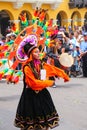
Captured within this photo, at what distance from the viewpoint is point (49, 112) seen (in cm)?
692

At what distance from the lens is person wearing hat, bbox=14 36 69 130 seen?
22.5ft

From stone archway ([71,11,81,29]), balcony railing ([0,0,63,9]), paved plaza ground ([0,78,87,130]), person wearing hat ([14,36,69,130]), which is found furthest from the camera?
stone archway ([71,11,81,29])

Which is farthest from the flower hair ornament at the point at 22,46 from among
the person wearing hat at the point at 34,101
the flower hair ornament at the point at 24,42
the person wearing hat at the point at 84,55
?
the person wearing hat at the point at 84,55

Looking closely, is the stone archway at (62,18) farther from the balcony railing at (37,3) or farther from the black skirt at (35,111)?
the black skirt at (35,111)

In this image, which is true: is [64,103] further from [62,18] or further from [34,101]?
[62,18]

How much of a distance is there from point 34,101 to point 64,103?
12.5 feet

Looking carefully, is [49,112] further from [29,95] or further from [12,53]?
[12,53]

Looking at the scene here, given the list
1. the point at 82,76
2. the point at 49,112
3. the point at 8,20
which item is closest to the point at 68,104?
the point at 49,112

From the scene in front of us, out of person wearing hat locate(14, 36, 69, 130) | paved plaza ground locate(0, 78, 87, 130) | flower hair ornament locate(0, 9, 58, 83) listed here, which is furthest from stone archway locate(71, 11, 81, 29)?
person wearing hat locate(14, 36, 69, 130)

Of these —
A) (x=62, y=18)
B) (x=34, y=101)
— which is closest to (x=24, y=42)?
(x=34, y=101)

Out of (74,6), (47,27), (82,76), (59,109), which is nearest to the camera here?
(47,27)

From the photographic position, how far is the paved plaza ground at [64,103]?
8500 millimetres

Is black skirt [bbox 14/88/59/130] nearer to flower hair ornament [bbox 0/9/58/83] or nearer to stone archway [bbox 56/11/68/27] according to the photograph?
flower hair ornament [bbox 0/9/58/83]

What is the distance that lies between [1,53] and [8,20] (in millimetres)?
21357
